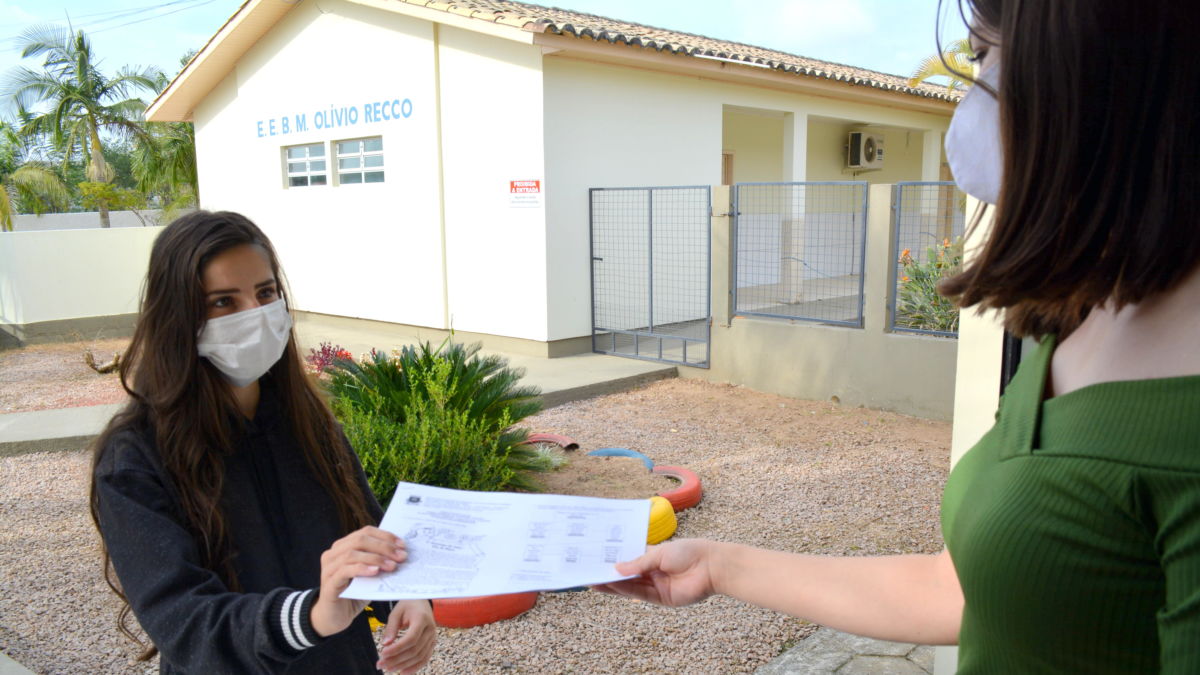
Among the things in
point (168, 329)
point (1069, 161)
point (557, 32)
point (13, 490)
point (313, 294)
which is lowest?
point (13, 490)

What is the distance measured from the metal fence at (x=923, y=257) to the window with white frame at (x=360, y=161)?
7.13 metres

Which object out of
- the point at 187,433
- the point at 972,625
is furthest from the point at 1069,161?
the point at 187,433

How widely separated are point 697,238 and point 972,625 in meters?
9.06

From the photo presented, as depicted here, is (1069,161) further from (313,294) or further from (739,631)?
(313,294)

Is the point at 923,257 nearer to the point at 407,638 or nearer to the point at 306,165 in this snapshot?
the point at 407,638

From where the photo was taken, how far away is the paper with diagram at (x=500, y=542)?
1429mm

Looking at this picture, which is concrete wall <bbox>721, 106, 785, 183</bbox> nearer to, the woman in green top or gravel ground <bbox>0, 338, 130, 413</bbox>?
gravel ground <bbox>0, 338, 130, 413</bbox>

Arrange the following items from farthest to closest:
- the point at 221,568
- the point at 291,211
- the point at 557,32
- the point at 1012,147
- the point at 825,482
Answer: the point at 291,211 → the point at 557,32 → the point at 825,482 → the point at 221,568 → the point at 1012,147

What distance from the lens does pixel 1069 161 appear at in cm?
92

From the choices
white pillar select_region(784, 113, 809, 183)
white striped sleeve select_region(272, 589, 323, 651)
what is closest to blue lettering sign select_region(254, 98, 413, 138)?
white pillar select_region(784, 113, 809, 183)

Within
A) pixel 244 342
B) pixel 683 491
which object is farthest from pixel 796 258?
pixel 244 342

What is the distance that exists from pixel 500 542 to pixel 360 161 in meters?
11.4

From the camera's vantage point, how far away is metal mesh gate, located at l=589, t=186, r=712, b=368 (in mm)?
9898

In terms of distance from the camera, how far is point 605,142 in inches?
394
